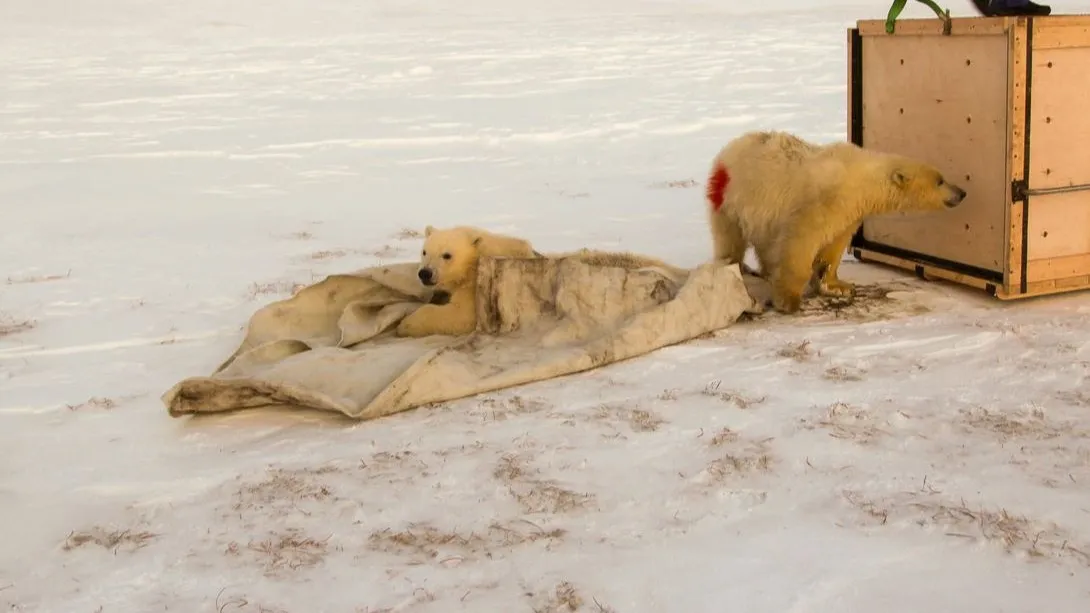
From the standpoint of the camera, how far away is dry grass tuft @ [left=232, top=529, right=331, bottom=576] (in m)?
3.01

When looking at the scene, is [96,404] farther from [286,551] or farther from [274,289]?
[274,289]

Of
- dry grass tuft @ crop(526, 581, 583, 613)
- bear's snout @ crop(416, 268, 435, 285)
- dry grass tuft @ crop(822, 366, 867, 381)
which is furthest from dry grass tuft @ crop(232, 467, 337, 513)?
dry grass tuft @ crop(822, 366, 867, 381)

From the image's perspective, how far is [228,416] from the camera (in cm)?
420

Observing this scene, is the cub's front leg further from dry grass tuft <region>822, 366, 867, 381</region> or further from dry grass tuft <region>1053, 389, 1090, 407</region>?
dry grass tuft <region>1053, 389, 1090, 407</region>

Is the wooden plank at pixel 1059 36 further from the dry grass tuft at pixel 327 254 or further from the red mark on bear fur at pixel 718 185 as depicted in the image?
the dry grass tuft at pixel 327 254

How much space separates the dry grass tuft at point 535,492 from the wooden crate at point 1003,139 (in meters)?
2.93

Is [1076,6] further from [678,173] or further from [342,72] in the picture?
[678,173]

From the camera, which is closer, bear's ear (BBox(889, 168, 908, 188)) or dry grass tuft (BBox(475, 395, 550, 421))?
dry grass tuft (BBox(475, 395, 550, 421))

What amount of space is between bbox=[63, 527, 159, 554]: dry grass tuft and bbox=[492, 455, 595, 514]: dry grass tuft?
3.47 feet

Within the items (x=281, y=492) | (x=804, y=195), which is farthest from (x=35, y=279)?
(x=804, y=195)

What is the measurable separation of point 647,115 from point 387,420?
9.17 metres

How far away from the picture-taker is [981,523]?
3074mm

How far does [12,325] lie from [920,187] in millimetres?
4568

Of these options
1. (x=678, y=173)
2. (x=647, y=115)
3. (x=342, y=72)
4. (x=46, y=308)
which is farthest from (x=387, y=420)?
(x=342, y=72)
